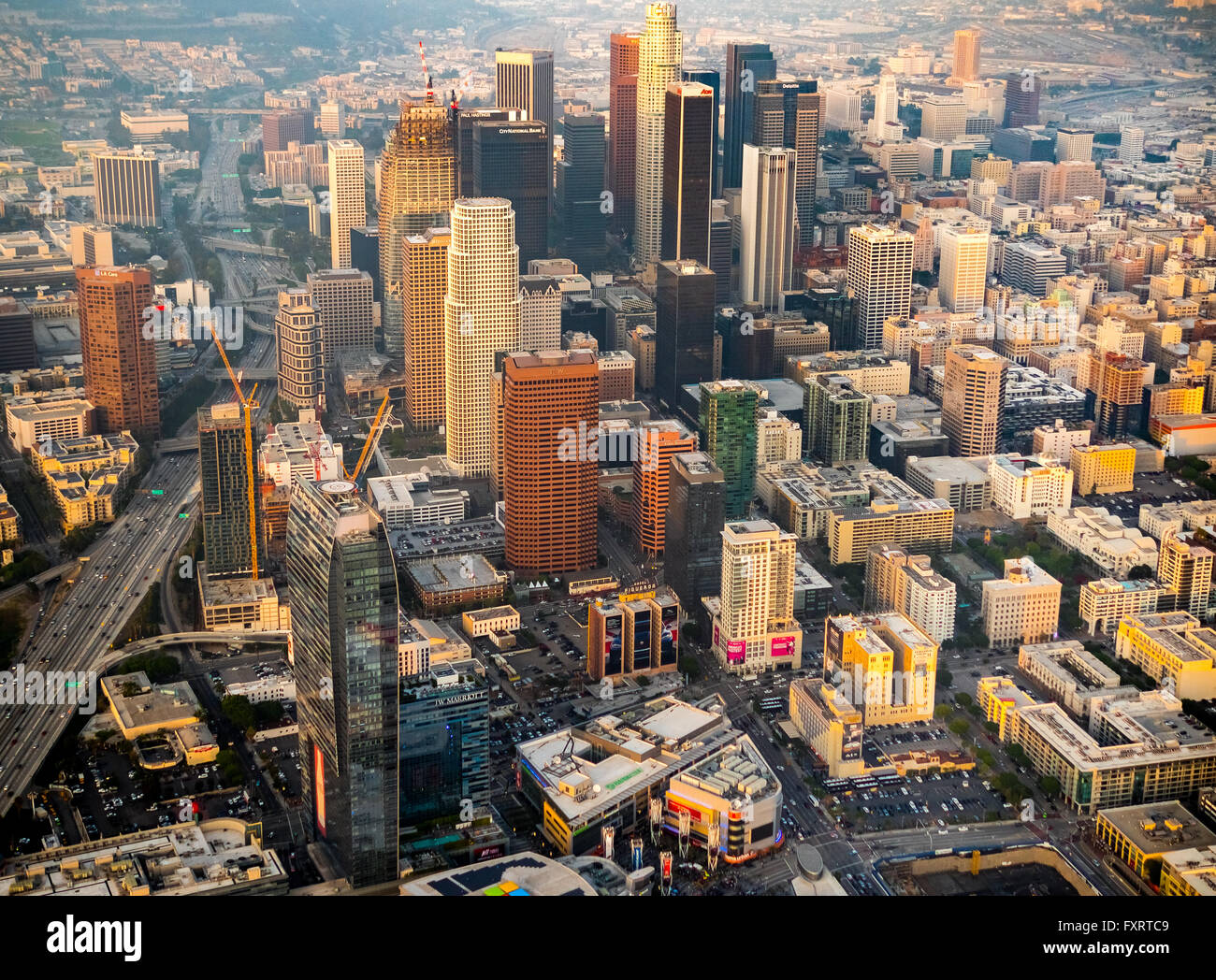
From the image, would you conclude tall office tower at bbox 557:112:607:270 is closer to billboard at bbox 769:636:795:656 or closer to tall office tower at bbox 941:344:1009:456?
tall office tower at bbox 941:344:1009:456

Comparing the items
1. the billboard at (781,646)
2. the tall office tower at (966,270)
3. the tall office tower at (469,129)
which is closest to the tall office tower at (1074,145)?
the tall office tower at (966,270)

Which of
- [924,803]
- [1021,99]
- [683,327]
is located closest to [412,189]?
[683,327]

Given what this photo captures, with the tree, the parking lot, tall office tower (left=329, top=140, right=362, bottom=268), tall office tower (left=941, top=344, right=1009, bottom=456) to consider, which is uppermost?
tall office tower (left=329, top=140, right=362, bottom=268)

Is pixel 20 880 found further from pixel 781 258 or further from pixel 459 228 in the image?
pixel 781 258

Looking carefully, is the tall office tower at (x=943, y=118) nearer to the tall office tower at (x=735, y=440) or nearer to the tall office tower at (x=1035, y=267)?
the tall office tower at (x=1035, y=267)

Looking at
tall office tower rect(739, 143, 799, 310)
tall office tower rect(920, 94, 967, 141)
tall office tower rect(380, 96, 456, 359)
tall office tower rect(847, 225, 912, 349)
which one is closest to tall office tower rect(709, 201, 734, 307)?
tall office tower rect(739, 143, 799, 310)

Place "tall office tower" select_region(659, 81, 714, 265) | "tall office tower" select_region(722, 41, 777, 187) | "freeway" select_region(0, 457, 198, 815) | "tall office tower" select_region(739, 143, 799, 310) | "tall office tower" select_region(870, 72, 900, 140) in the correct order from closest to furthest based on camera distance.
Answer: "freeway" select_region(0, 457, 198, 815), "tall office tower" select_region(659, 81, 714, 265), "tall office tower" select_region(739, 143, 799, 310), "tall office tower" select_region(722, 41, 777, 187), "tall office tower" select_region(870, 72, 900, 140)

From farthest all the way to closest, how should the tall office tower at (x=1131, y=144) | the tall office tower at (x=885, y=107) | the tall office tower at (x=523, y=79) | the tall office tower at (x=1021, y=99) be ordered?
the tall office tower at (x=885, y=107)
the tall office tower at (x=523, y=79)
the tall office tower at (x=1021, y=99)
the tall office tower at (x=1131, y=144)

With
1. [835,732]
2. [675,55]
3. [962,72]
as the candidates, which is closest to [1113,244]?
[962,72]
